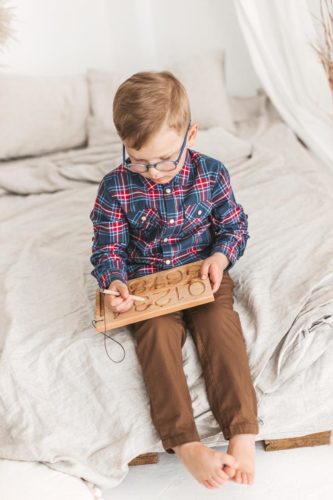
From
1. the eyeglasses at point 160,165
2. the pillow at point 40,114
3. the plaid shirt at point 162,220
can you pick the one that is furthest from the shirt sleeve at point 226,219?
the pillow at point 40,114

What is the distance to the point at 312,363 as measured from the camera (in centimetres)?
133

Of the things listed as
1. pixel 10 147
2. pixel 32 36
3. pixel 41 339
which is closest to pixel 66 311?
pixel 41 339

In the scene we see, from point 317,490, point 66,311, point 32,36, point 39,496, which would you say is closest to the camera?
point 39,496

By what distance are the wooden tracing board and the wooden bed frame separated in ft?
1.19

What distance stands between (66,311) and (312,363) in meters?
0.66

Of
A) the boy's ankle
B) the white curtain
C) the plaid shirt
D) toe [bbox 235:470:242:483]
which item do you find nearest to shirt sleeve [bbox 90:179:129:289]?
the plaid shirt

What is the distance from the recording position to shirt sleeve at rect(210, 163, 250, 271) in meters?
1.46

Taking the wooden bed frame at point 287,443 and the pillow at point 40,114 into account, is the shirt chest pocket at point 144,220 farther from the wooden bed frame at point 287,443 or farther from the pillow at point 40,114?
the pillow at point 40,114

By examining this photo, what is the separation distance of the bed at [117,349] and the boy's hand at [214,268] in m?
0.13

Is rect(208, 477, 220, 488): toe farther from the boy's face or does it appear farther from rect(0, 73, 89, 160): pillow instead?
rect(0, 73, 89, 160): pillow

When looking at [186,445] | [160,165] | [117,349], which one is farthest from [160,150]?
[186,445]

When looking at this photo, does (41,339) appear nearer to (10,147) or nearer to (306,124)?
(10,147)

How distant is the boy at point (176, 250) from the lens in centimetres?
122

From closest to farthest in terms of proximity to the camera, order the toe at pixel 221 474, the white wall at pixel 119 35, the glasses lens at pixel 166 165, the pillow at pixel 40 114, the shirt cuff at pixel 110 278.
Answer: the toe at pixel 221 474, the glasses lens at pixel 166 165, the shirt cuff at pixel 110 278, the pillow at pixel 40 114, the white wall at pixel 119 35
